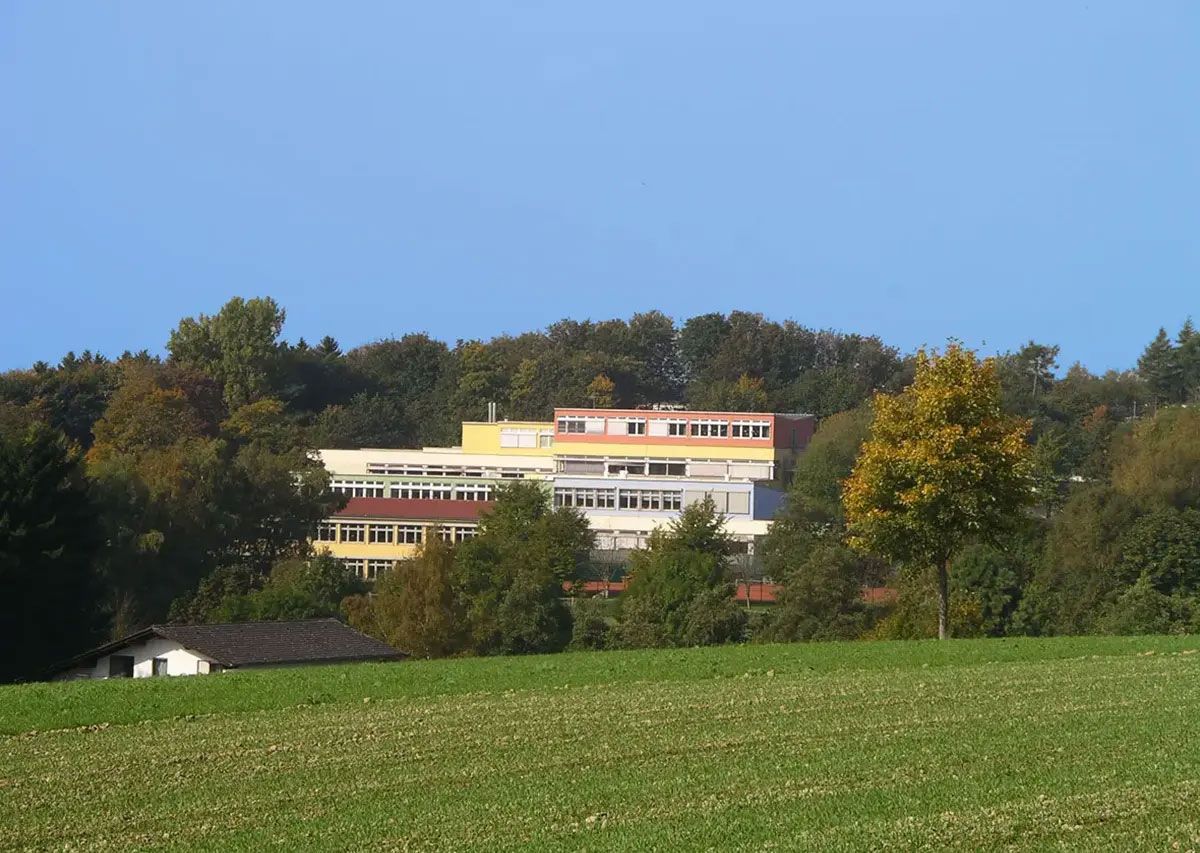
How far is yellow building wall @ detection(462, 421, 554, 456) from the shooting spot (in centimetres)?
12912

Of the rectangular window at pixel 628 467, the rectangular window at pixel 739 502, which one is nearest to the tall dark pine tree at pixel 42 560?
the rectangular window at pixel 739 502

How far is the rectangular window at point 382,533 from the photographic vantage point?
109 m

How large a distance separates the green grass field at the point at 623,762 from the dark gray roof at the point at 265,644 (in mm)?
15851

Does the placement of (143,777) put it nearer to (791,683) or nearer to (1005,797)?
(1005,797)

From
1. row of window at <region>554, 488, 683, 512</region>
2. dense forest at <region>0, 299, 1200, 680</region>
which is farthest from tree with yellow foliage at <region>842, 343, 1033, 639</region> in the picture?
row of window at <region>554, 488, 683, 512</region>

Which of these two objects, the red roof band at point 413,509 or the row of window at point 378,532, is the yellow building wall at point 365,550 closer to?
the row of window at point 378,532

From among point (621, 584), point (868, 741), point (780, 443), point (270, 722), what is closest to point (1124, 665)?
point (868, 741)

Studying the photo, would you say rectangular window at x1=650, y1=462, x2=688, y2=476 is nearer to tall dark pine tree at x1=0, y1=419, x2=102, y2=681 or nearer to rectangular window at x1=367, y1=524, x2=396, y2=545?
rectangular window at x1=367, y1=524, x2=396, y2=545

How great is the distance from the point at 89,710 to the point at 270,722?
420 cm

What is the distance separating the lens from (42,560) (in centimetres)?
5381

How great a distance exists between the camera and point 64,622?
2116 inches

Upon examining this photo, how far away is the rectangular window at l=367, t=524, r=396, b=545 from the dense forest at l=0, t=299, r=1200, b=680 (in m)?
8.32

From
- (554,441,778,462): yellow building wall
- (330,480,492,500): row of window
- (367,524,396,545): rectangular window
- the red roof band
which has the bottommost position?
(367,524,396,545): rectangular window

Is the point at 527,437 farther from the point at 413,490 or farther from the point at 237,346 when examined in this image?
the point at 237,346
